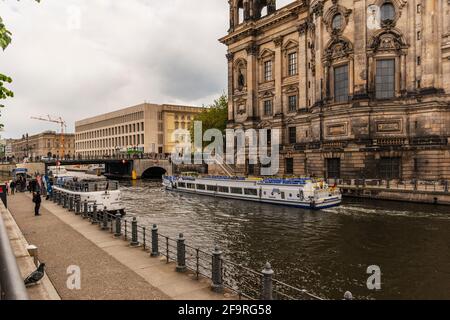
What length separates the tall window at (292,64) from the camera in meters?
54.8

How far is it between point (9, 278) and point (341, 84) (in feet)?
154

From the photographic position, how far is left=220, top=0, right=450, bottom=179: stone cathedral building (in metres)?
39.2

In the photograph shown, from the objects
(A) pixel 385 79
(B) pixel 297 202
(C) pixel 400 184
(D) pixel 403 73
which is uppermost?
(D) pixel 403 73

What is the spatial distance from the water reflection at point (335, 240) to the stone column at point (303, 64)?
2173 cm

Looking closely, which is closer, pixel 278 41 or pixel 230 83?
pixel 278 41

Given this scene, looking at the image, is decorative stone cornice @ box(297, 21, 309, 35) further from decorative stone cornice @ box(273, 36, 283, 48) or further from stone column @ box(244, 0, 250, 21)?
stone column @ box(244, 0, 250, 21)

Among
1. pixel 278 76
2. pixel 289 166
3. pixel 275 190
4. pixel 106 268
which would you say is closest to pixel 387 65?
pixel 278 76

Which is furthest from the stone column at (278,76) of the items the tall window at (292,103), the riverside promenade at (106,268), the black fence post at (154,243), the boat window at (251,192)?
the black fence post at (154,243)

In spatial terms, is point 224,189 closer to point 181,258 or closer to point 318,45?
point 318,45

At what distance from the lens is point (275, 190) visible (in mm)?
36000

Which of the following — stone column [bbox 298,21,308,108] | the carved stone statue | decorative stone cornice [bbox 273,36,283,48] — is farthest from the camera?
the carved stone statue

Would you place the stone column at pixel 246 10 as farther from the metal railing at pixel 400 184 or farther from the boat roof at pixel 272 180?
the metal railing at pixel 400 184

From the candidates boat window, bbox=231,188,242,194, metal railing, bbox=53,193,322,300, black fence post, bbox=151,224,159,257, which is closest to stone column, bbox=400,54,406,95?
boat window, bbox=231,188,242,194

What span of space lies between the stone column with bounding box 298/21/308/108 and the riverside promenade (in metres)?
40.3
